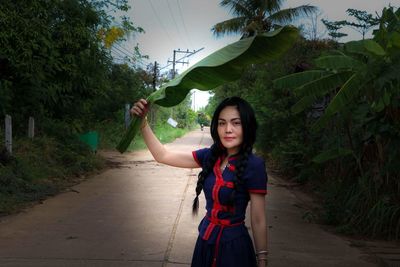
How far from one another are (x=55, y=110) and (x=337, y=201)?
805 cm

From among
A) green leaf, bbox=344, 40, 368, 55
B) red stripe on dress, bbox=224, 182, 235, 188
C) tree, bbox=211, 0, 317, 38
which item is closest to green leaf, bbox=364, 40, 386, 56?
green leaf, bbox=344, 40, 368, 55

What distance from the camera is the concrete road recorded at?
4984 millimetres

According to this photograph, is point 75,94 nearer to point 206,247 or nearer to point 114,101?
point 206,247

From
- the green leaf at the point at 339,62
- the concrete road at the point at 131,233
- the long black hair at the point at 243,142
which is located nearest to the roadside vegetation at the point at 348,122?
the green leaf at the point at 339,62

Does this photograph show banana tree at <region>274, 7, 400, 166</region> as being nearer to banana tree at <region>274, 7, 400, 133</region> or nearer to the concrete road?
banana tree at <region>274, 7, 400, 133</region>

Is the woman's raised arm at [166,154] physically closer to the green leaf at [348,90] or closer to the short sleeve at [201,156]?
the short sleeve at [201,156]

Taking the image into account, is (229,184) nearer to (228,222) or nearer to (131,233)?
(228,222)

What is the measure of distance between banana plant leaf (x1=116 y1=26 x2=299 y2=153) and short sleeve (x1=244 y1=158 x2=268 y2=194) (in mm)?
444

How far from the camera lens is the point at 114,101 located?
24.7 m

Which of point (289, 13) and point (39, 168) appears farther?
point (289, 13)

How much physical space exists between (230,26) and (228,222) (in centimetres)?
2336

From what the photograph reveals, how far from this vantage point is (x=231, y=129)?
91.8 inches

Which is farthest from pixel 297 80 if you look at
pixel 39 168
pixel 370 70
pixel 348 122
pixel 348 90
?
pixel 39 168

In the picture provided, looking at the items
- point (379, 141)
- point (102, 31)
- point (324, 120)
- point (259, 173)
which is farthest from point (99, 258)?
point (102, 31)
